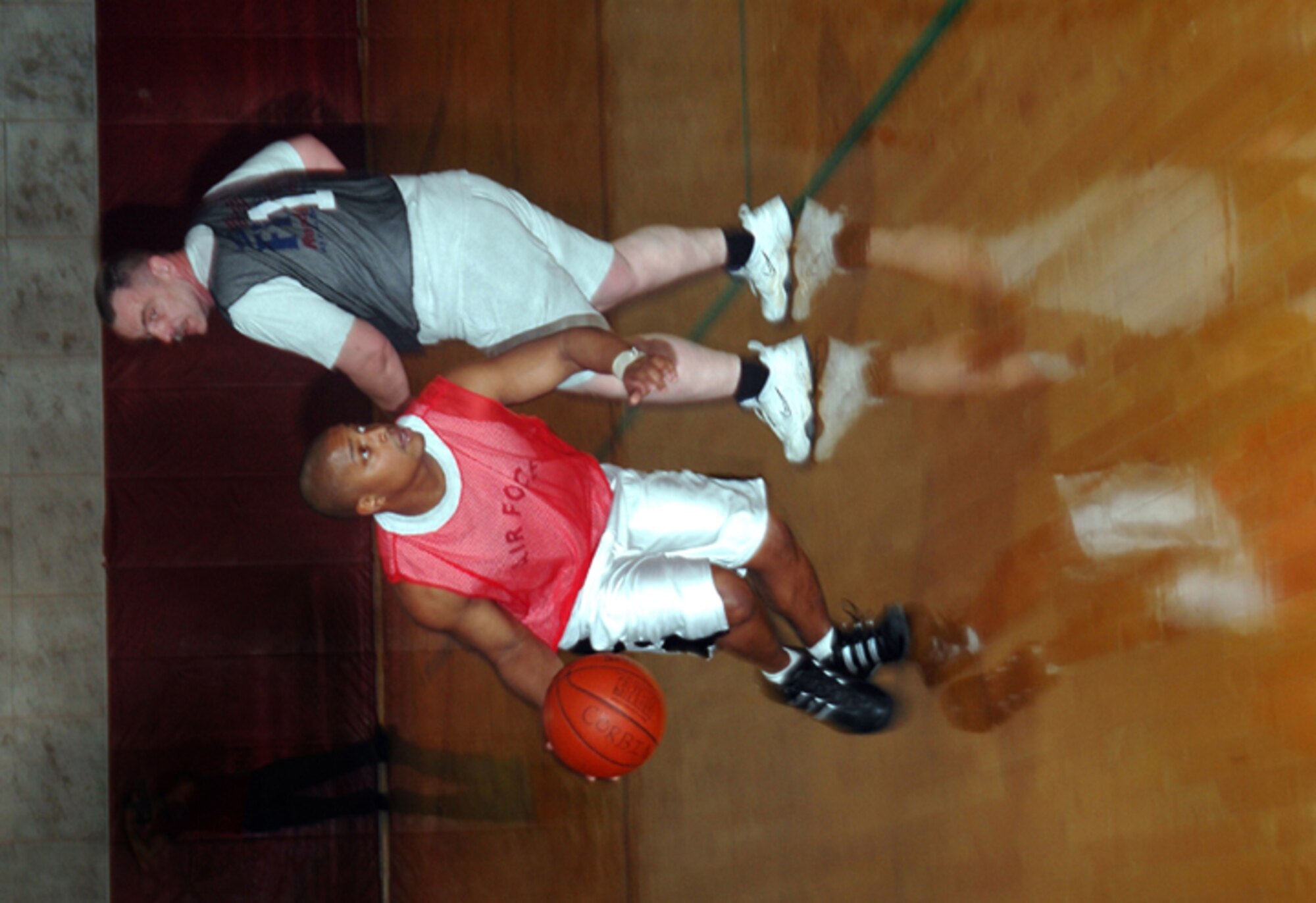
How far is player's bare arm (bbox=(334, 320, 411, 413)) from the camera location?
1837 millimetres

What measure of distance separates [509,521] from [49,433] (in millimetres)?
1873

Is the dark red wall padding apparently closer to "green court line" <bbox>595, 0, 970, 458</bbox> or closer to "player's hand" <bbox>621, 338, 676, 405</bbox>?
"green court line" <bbox>595, 0, 970, 458</bbox>

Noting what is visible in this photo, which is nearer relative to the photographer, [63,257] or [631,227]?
[631,227]

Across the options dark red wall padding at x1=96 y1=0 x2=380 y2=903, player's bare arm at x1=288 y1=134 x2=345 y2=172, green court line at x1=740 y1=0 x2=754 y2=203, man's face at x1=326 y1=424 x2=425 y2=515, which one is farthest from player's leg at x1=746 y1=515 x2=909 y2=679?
dark red wall padding at x1=96 y1=0 x2=380 y2=903

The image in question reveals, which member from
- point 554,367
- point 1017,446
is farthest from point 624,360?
point 1017,446

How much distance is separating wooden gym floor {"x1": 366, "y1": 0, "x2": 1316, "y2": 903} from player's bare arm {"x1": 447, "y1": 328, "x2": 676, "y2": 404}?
0.09 m

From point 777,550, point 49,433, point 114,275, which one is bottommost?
point 777,550

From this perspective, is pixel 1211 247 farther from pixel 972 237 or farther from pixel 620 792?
pixel 620 792

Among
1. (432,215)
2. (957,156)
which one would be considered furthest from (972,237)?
(432,215)

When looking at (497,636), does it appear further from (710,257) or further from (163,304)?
(163,304)

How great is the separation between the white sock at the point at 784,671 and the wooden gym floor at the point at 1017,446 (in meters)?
0.08

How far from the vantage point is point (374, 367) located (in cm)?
191

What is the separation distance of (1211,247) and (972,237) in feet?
1.43

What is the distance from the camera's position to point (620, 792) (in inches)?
94.9
